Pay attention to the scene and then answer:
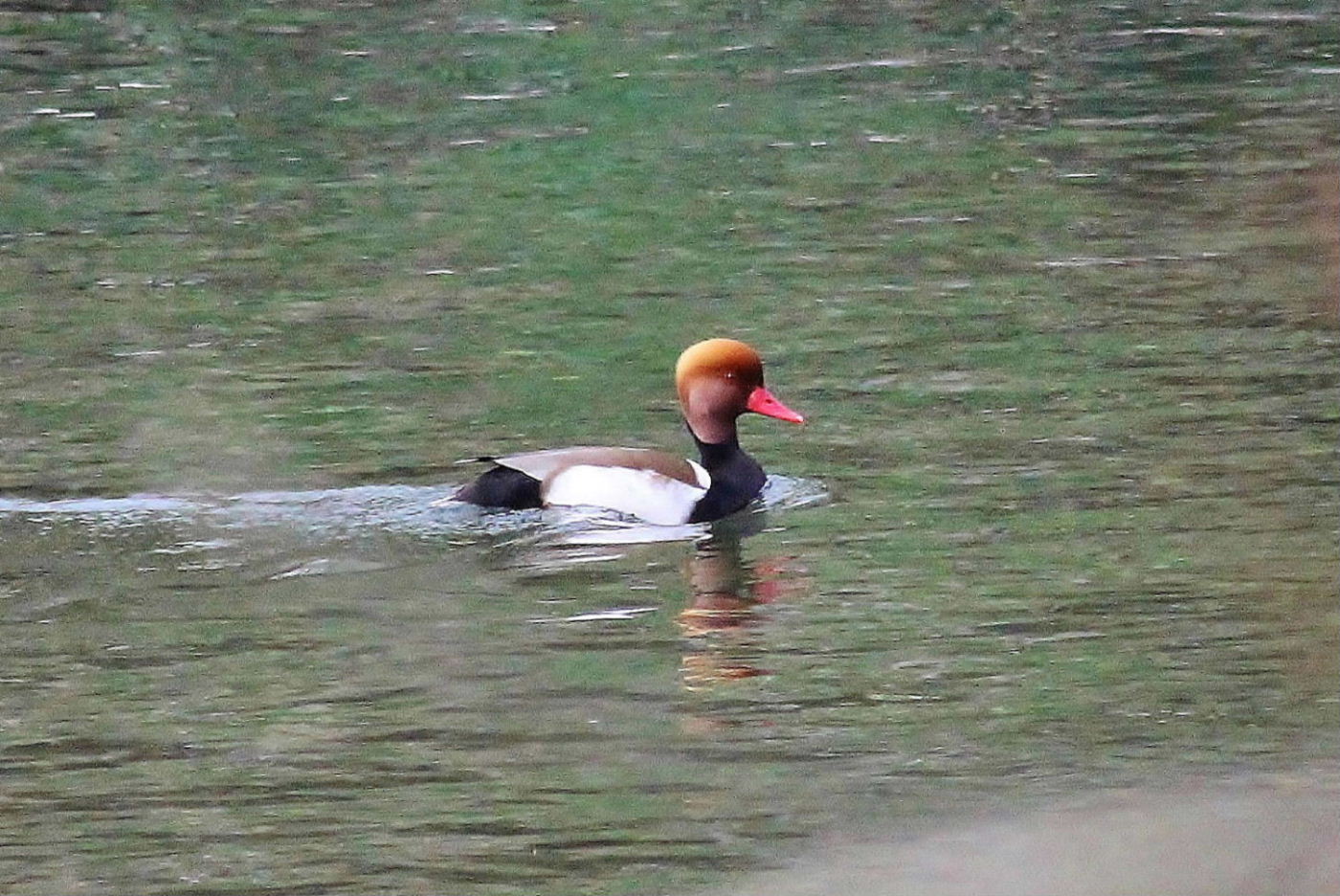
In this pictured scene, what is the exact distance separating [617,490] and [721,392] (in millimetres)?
956

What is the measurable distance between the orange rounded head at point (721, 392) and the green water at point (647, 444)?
1.21 ft

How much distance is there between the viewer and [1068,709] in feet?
27.1

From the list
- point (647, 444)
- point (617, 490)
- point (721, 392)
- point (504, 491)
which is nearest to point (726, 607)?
point (617, 490)

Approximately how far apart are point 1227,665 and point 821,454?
11.9ft

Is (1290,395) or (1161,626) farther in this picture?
(1290,395)

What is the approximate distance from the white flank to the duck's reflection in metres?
0.25

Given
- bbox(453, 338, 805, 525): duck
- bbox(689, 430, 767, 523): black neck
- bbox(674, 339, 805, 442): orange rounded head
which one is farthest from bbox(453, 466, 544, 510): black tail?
bbox(674, 339, 805, 442): orange rounded head

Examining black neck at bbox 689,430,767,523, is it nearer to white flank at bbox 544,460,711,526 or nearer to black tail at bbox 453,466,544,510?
white flank at bbox 544,460,711,526

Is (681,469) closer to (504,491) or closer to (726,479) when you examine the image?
(726,479)

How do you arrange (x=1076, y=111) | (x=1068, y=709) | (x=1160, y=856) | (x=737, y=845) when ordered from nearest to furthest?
(x=1160, y=856) < (x=737, y=845) < (x=1068, y=709) < (x=1076, y=111)

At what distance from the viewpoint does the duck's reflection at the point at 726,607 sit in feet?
29.6

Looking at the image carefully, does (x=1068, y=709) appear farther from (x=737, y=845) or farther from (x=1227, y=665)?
(x=737, y=845)

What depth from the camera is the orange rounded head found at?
11.8 meters

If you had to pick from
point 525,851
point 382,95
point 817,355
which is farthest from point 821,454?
point 382,95
